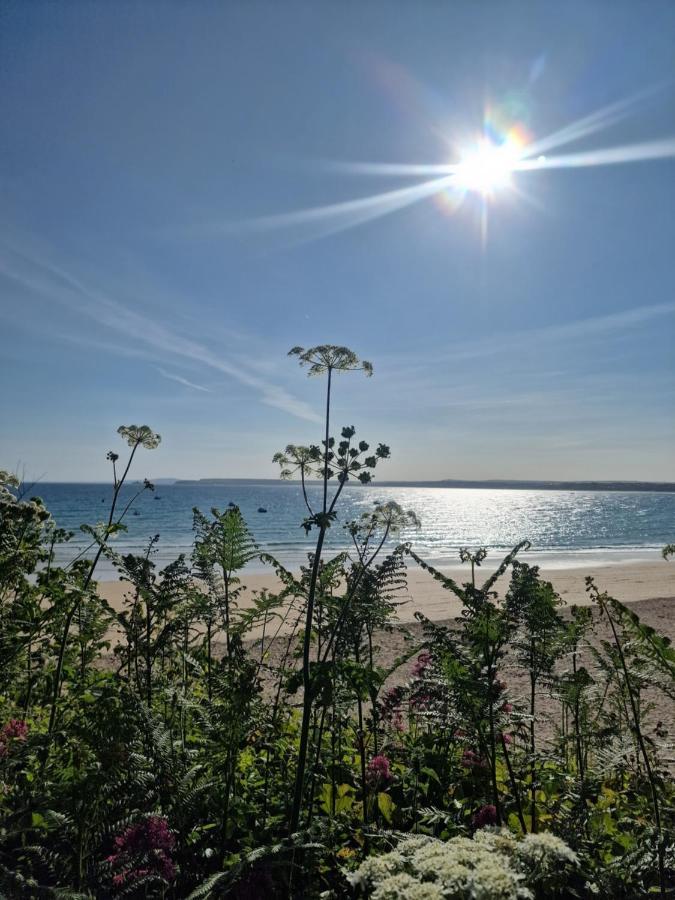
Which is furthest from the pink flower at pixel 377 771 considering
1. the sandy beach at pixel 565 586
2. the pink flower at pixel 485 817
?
the sandy beach at pixel 565 586

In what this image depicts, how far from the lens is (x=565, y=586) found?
28.8 metres

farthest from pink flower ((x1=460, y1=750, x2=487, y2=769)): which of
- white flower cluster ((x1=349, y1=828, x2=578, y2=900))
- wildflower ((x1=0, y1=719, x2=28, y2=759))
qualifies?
wildflower ((x1=0, y1=719, x2=28, y2=759))

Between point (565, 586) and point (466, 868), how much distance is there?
3054 centimetres

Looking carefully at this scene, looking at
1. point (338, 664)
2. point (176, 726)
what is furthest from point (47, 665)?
point (338, 664)

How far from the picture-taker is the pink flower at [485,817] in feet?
9.96

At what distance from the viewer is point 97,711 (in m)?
2.30

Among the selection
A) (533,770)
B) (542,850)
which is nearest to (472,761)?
(533,770)

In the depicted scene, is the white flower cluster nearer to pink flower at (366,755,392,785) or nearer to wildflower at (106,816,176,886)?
wildflower at (106,816,176,886)

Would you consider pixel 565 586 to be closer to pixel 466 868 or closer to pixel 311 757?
pixel 311 757

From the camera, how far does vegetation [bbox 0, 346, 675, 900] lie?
211 cm

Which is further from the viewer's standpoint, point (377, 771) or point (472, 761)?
point (472, 761)

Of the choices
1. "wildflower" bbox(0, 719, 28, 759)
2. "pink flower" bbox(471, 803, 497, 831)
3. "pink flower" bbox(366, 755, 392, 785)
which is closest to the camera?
"pink flower" bbox(471, 803, 497, 831)

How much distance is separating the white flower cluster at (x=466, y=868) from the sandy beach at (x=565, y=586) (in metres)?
17.3

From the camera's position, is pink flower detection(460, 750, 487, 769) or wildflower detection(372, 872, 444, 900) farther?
pink flower detection(460, 750, 487, 769)
